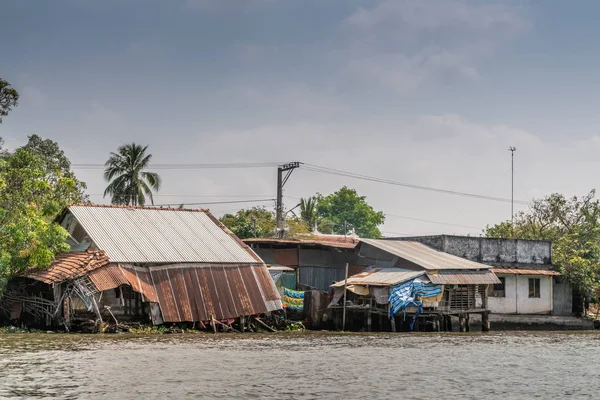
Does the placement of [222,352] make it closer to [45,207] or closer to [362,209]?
[45,207]

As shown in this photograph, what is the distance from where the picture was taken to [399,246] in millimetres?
41094

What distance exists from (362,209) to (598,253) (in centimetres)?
4836

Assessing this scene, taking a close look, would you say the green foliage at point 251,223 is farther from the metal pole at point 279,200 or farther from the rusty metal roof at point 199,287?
the rusty metal roof at point 199,287

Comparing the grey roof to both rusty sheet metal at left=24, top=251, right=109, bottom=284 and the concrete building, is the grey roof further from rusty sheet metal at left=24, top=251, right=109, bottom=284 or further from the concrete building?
the concrete building

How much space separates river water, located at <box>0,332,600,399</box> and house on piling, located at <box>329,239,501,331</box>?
466 centimetres

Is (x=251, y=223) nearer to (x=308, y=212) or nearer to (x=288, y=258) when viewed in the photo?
(x=288, y=258)

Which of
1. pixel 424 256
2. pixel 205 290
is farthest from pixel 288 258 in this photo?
pixel 205 290

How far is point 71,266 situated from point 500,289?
23121mm

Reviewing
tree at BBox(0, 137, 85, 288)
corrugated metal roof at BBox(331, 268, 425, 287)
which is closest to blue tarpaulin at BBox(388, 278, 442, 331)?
corrugated metal roof at BBox(331, 268, 425, 287)

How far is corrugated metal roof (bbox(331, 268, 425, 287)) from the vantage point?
116 feet

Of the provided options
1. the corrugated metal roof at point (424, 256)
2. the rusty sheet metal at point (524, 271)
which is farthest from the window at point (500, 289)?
the corrugated metal roof at point (424, 256)

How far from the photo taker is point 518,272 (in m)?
42.1

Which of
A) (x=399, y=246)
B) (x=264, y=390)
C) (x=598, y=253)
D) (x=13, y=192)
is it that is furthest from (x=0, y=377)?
(x=598, y=253)

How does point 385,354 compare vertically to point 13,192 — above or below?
below
